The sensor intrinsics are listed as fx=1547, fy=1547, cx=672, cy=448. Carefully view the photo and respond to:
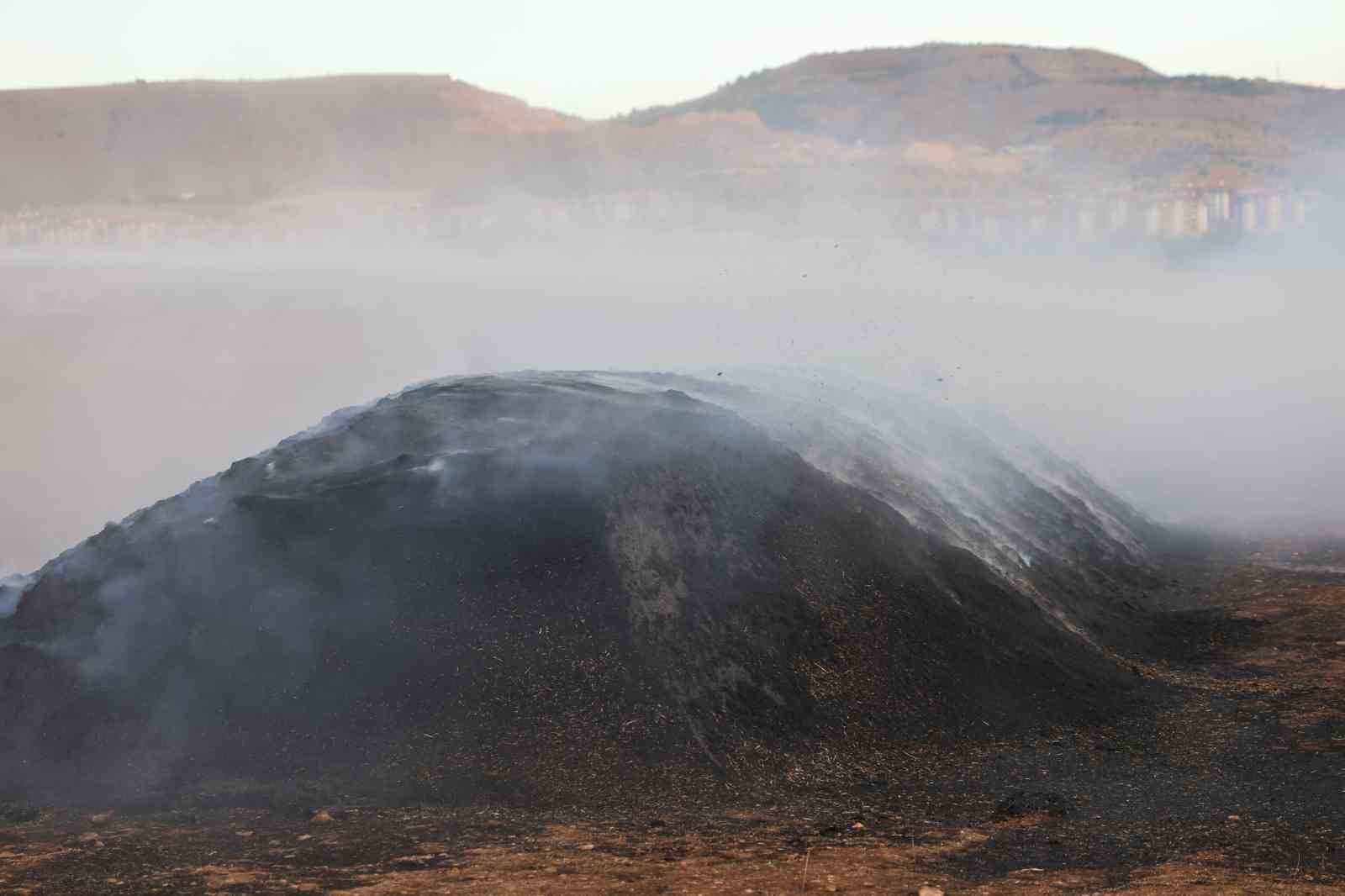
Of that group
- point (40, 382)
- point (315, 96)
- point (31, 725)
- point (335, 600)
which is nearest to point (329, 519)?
point (335, 600)

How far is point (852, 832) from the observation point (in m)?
10.2

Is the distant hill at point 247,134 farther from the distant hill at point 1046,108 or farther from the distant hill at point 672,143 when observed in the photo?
the distant hill at point 1046,108

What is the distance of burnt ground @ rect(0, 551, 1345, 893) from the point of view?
9312 millimetres

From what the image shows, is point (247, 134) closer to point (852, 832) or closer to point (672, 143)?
point (672, 143)

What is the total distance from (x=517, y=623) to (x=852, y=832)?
339cm

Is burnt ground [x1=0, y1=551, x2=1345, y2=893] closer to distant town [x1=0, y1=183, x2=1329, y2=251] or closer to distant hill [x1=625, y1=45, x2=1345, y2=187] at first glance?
distant town [x1=0, y1=183, x2=1329, y2=251]

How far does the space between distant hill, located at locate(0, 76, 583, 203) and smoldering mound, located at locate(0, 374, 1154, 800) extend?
79373 millimetres

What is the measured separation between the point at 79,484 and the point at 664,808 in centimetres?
2665

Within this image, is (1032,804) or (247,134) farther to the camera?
(247,134)

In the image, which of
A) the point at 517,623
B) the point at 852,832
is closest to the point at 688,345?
the point at 517,623

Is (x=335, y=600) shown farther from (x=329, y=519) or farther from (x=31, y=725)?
(x=31, y=725)

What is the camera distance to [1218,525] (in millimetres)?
24578

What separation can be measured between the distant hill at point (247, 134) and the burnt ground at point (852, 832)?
8306cm

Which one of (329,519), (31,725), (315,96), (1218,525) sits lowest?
(1218,525)
